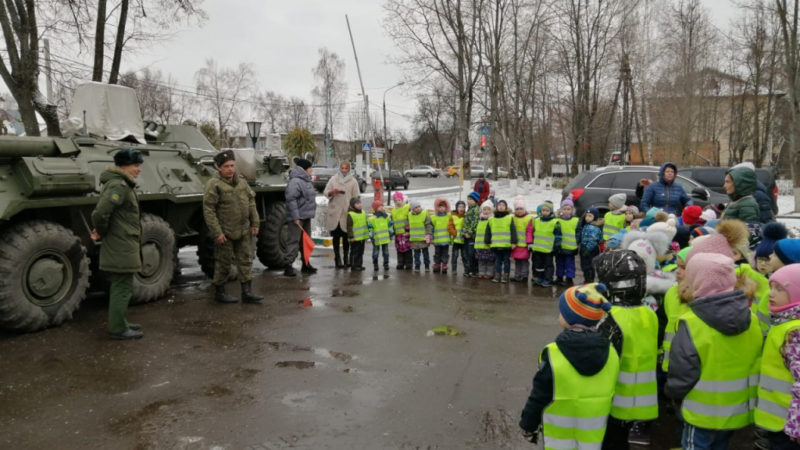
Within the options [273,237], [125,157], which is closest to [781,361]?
[125,157]

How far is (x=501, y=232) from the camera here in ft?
26.3

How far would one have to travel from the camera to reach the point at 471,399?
4.01 meters

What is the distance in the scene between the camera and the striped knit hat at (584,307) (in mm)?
2559

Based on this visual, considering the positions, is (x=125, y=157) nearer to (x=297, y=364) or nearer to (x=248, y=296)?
(x=248, y=296)

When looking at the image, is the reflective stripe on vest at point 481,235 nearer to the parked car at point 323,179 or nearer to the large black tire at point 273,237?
the large black tire at point 273,237

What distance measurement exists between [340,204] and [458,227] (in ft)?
6.37

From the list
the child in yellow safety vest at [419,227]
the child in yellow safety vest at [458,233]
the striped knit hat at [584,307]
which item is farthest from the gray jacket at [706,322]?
the child in yellow safety vest at [419,227]

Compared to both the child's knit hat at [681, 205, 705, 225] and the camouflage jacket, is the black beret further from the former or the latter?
the child's knit hat at [681, 205, 705, 225]

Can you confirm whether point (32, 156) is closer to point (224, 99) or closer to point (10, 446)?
point (10, 446)

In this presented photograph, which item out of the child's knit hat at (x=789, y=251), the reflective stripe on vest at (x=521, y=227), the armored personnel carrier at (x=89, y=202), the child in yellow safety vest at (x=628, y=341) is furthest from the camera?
the reflective stripe on vest at (x=521, y=227)

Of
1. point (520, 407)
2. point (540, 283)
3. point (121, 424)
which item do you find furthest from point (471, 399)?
point (540, 283)

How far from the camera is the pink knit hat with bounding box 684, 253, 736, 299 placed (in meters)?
2.75

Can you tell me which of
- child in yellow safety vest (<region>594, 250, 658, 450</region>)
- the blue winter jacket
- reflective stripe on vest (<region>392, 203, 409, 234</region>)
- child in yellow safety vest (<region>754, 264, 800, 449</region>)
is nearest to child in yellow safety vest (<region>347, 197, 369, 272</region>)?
reflective stripe on vest (<region>392, 203, 409, 234</region>)

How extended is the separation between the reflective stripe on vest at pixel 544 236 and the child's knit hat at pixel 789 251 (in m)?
4.52
